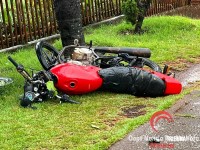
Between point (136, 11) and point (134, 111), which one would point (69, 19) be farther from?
point (136, 11)

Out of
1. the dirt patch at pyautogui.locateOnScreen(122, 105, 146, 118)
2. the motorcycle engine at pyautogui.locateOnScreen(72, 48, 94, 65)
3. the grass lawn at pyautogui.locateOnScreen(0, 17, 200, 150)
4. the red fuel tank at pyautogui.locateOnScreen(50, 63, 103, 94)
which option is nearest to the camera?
the grass lawn at pyautogui.locateOnScreen(0, 17, 200, 150)

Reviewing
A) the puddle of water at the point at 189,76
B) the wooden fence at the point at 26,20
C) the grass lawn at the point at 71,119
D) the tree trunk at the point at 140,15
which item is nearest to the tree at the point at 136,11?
the tree trunk at the point at 140,15

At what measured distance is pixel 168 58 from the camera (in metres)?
9.17

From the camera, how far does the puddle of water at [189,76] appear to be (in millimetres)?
7704

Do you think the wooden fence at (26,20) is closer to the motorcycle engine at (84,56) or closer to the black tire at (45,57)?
the black tire at (45,57)

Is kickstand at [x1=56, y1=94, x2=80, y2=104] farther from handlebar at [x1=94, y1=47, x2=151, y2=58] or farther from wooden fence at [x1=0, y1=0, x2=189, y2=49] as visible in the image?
wooden fence at [x1=0, y1=0, x2=189, y2=49]

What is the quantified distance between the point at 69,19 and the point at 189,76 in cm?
222

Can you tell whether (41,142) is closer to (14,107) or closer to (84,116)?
(84,116)

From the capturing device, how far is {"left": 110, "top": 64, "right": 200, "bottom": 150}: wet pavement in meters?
4.53

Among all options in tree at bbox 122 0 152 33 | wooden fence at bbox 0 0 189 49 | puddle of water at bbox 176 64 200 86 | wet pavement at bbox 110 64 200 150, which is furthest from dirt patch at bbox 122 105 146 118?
tree at bbox 122 0 152 33

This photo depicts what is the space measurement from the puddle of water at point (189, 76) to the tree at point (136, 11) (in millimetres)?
3427

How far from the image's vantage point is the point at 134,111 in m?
5.86

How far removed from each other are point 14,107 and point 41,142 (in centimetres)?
147

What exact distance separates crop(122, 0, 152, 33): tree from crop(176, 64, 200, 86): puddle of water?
343 cm
